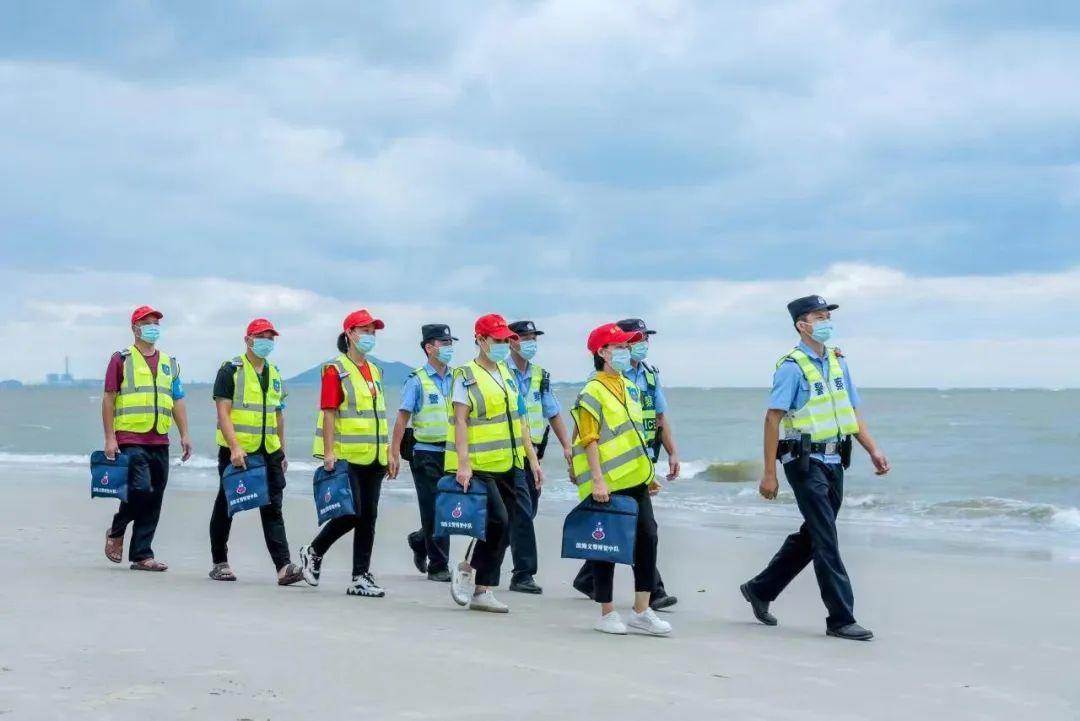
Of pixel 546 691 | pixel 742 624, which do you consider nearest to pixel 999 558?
pixel 742 624

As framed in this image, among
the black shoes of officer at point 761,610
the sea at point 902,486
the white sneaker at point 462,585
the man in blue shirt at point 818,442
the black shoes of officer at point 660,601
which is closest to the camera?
the man in blue shirt at point 818,442

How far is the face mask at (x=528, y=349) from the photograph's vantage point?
9117 millimetres

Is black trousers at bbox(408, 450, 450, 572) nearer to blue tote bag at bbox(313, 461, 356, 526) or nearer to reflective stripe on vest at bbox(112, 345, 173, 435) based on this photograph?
blue tote bag at bbox(313, 461, 356, 526)

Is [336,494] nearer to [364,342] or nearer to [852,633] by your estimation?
[364,342]

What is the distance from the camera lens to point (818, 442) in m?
7.39

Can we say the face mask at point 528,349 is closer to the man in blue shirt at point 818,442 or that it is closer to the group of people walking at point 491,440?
the group of people walking at point 491,440

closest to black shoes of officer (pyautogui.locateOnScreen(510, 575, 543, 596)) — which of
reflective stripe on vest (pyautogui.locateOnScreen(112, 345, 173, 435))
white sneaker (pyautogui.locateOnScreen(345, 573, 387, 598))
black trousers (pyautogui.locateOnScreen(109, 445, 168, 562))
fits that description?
white sneaker (pyautogui.locateOnScreen(345, 573, 387, 598))

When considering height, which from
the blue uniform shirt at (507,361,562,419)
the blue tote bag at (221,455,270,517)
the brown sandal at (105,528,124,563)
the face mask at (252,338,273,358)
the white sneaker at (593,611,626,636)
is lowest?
the white sneaker at (593,611,626,636)

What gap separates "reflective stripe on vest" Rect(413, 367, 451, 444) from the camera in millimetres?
9383

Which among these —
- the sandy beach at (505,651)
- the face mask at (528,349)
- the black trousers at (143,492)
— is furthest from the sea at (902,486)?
the black trousers at (143,492)

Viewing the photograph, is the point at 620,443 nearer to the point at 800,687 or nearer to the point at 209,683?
the point at 800,687

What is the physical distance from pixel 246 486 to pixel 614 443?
9.35 ft

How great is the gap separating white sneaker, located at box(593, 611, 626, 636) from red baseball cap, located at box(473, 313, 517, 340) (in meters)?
1.81

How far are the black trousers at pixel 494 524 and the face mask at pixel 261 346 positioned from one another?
1953mm
